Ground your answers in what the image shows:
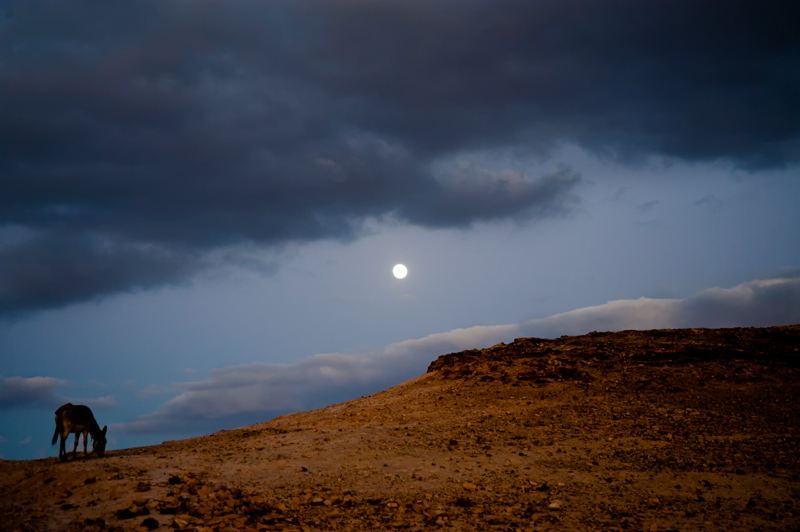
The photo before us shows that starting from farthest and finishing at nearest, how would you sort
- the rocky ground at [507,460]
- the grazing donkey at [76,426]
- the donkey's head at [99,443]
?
1. the donkey's head at [99,443]
2. the grazing donkey at [76,426]
3. the rocky ground at [507,460]

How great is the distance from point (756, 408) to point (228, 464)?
60.6ft

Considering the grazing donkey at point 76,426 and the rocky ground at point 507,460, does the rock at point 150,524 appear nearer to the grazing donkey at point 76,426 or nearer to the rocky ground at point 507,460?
the rocky ground at point 507,460

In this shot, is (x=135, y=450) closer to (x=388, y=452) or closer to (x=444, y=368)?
(x=388, y=452)

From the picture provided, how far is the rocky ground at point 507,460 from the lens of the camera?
10.9 metres

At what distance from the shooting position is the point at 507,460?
15438mm

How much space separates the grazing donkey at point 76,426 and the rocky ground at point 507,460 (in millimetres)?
620

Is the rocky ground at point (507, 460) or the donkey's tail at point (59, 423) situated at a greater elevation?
the donkey's tail at point (59, 423)

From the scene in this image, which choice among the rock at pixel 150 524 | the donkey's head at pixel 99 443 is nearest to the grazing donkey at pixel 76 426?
the donkey's head at pixel 99 443

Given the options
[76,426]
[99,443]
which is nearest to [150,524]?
[76,426]

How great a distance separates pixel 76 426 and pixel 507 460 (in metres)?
13.1

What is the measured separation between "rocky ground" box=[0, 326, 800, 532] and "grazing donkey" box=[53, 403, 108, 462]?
620 millimetres

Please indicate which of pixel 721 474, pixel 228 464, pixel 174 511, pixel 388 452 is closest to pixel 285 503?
pixel 174 511

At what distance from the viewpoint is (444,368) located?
27828 mm

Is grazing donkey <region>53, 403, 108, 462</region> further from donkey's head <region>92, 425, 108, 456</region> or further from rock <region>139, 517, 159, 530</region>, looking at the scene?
rock <region>139, 517, 159, 530</region>
